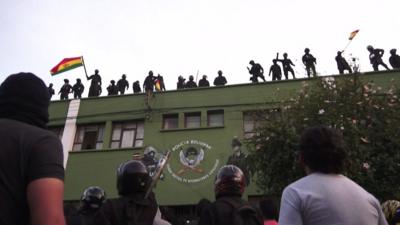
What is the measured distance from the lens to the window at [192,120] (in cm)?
1836

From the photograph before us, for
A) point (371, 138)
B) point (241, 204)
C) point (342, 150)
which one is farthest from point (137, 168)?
point (371, 138)

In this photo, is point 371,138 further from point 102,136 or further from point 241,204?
point 102,136

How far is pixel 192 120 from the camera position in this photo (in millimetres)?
18578

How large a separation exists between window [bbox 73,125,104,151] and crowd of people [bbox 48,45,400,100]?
1.91 metres

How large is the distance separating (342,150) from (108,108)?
18.1 metres

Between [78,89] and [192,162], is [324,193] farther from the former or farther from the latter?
[78,89]

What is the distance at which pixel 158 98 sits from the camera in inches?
757

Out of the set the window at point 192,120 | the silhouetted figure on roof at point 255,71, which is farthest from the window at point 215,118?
the silhouetted figure on roof at point 255,71

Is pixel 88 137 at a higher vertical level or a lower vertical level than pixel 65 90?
lower

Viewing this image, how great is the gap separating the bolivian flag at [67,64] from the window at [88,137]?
10.3 feet

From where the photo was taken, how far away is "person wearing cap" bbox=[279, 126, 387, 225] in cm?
225

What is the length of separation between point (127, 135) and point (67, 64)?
5213 millimetres

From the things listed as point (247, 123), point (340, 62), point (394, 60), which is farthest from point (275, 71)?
point (394, 60)

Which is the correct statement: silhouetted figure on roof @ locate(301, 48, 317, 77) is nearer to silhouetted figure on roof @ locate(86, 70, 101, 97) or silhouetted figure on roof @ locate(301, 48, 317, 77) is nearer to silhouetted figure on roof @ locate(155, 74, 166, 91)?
silhouetted figure on roof @ locate(155, 74, 166, 91)
